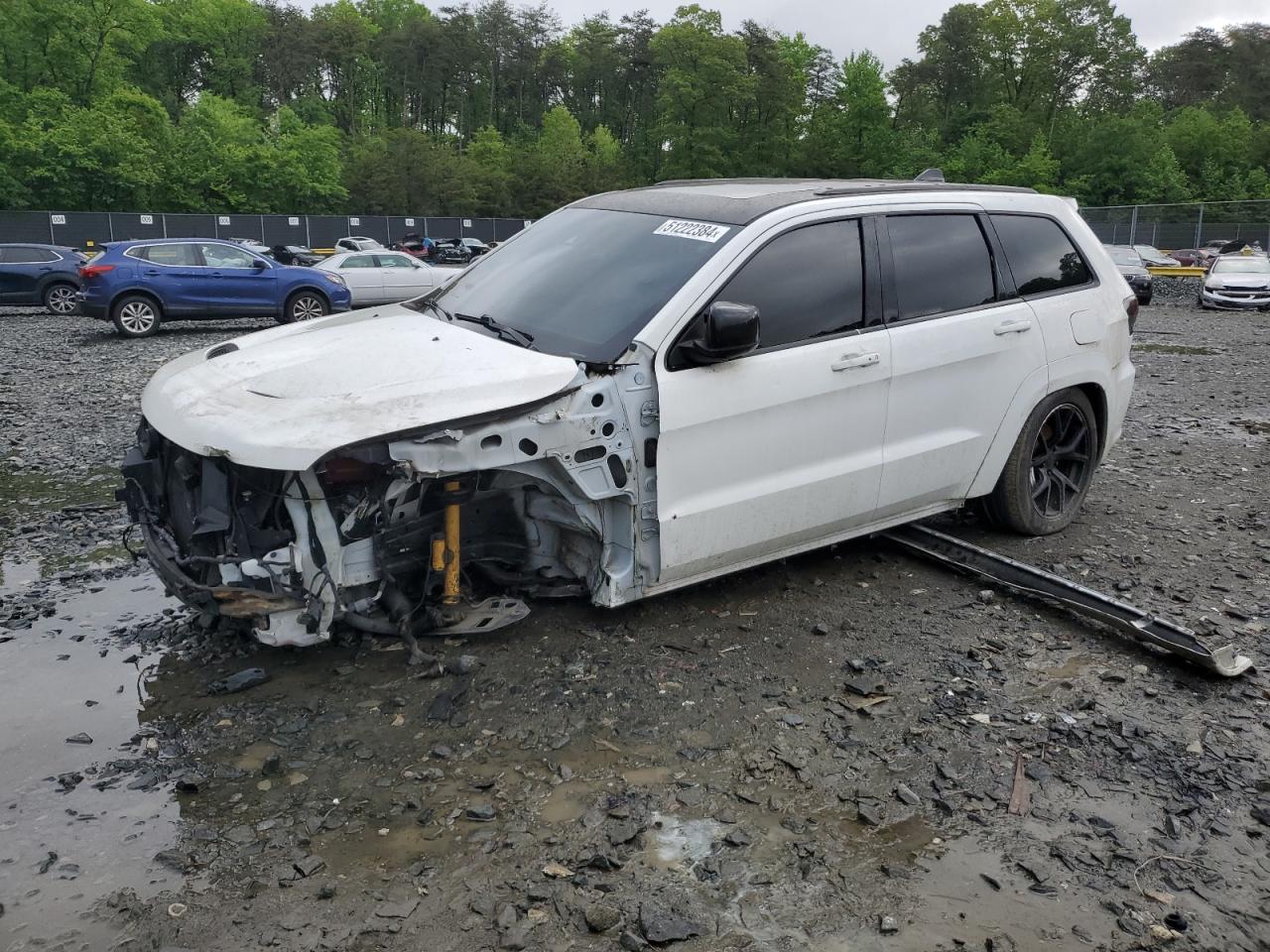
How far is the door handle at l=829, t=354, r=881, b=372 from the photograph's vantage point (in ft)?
15.0

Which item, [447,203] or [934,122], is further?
[934,122]

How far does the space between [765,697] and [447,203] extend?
61.3m

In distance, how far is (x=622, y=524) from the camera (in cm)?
423

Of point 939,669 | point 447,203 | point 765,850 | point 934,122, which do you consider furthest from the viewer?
point 934,122

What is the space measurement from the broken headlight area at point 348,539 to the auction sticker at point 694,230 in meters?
1.34

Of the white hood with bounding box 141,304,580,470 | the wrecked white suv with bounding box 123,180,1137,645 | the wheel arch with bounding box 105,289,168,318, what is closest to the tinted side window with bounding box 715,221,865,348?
the wrecked white suv with bounding box 123,180,1137,645

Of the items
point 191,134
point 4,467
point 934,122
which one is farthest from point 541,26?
point 4,467

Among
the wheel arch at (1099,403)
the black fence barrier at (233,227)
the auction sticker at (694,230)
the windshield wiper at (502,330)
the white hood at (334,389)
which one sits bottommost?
the wheel arch at (1099,403)

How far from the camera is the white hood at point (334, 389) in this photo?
143 inches

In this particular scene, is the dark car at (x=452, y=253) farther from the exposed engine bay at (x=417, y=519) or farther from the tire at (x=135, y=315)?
the exposed engine bay at (x=417, y=519)

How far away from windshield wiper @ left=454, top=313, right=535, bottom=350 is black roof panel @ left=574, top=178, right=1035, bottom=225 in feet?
3.16

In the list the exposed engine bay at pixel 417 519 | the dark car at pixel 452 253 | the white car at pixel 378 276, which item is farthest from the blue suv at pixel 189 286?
the dark car at pixel 452 253

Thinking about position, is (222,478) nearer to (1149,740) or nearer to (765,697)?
(765,697)

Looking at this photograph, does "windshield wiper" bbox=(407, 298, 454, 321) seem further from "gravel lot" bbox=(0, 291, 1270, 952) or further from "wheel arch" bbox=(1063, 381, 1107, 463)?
"wheel arch" bbox=(1063, 381, 1107, 463)
